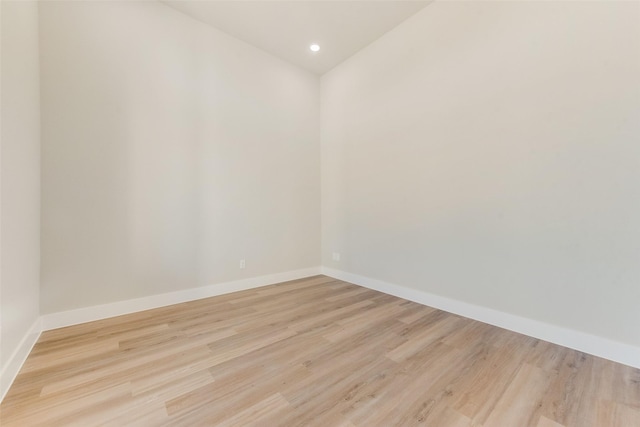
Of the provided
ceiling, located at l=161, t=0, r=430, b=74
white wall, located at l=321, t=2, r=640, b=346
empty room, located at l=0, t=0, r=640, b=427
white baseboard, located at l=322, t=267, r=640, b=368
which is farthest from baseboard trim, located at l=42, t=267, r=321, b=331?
ceiling, located at l=161, t=0, r=430, b=74

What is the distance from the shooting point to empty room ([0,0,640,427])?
1.42 metres

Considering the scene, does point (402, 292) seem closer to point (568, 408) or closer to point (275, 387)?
point (568, 408)

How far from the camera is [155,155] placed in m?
2.56

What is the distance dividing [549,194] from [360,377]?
1947mm

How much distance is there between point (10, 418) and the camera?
1185 mm

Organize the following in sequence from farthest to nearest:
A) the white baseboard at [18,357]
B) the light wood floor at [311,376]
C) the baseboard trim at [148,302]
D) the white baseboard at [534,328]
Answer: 1. the baseboard trim at [148,302]
2. the white baseboard at [534,328]
3. the white baseboard at [18,357]
4. the light wood floor at [311,376]

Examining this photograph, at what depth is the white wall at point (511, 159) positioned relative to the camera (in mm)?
1692

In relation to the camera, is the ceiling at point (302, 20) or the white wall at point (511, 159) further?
the ceiling at point (302, 20)

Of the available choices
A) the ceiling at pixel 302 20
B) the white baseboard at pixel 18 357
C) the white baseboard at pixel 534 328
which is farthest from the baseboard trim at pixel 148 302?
the ceiling at pixel 302 20

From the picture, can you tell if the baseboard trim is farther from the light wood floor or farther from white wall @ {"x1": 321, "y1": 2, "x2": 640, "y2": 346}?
white wall @ {"x1": 321, "y1": 2, "x2": 640, "y2": 346}

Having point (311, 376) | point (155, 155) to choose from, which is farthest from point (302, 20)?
point (311, 376)

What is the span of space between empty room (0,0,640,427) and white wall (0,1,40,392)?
0.02m

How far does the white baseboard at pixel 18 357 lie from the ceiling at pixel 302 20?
3180 mm

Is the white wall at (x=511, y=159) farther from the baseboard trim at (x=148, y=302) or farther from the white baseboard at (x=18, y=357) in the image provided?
the white baseboard at (x=18, y=357)
